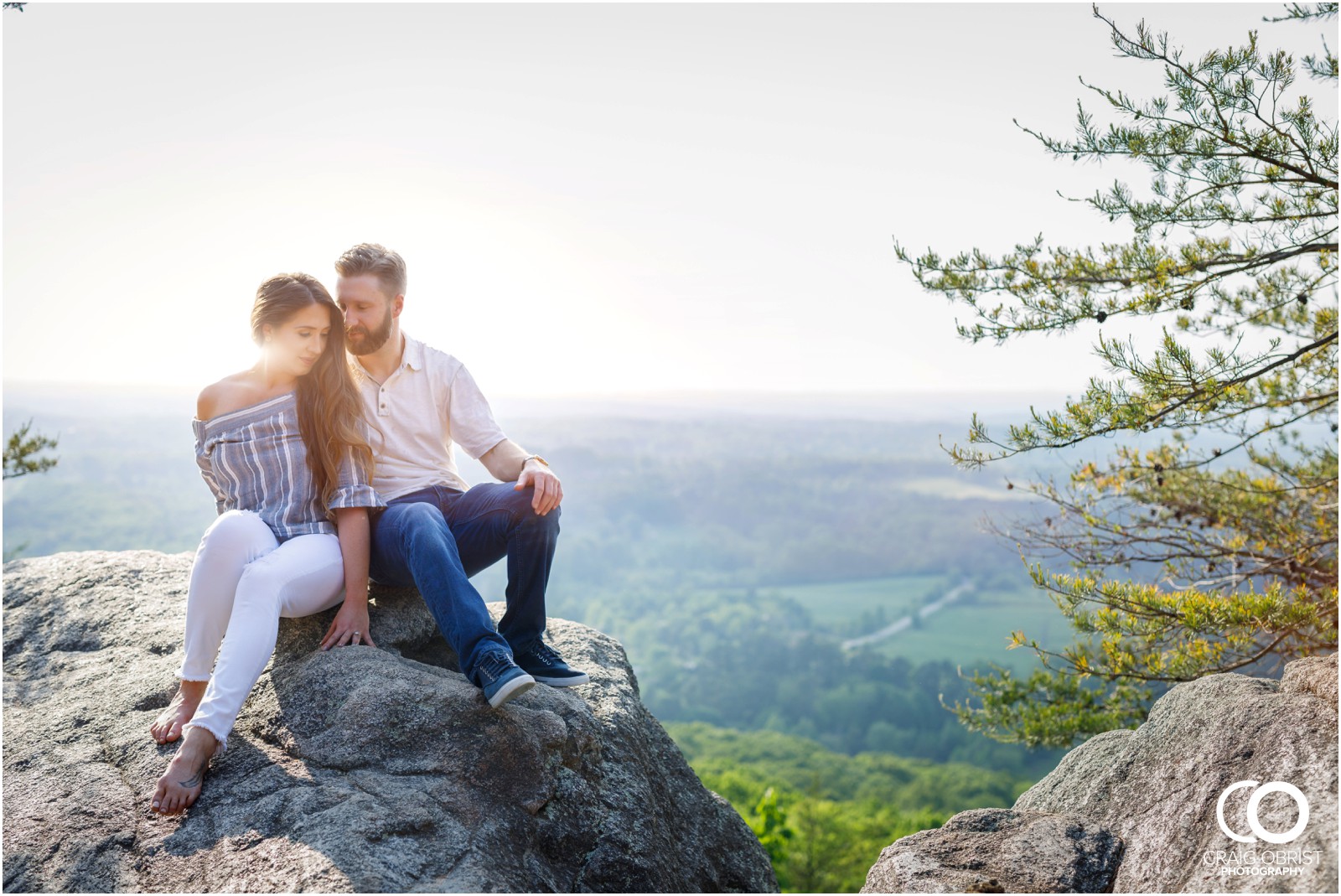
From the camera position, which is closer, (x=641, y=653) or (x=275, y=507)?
(x=275, y=507)

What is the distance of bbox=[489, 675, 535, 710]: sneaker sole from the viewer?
10.9 feet

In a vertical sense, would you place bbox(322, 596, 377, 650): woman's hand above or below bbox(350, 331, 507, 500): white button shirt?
below

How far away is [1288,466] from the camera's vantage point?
6.47m

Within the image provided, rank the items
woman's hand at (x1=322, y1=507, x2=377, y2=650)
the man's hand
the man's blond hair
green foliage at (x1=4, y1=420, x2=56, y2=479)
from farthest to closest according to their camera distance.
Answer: green foliage at (x1=4, y1=420, x2=56, y2=479)
the man's blond hair
the man's hand
woman's hand at (x1=322, y1=507, x2=377, y2=650)

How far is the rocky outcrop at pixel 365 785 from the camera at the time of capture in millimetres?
2949

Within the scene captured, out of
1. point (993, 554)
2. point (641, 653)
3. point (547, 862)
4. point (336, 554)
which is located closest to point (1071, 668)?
point (547, 862)

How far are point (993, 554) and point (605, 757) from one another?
9771 centimetres

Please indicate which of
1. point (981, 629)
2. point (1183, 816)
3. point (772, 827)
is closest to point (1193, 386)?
point (1183, 816)

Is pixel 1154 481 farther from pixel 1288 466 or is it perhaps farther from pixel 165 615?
pixel 165 615

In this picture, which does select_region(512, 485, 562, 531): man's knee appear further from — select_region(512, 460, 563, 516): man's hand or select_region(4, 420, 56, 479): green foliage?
select_region(4, 420, 56, 479): green foliage

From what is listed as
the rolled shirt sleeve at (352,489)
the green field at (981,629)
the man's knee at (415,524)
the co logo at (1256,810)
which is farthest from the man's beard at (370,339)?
the green field at (981,629)

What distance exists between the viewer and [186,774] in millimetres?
3227

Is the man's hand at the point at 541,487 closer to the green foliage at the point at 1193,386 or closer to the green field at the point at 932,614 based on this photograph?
the green foliage at the point at 1193,386

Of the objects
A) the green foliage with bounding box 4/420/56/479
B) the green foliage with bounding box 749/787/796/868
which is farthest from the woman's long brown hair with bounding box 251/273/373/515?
the green foliage with bounding box 749/787/796/868
